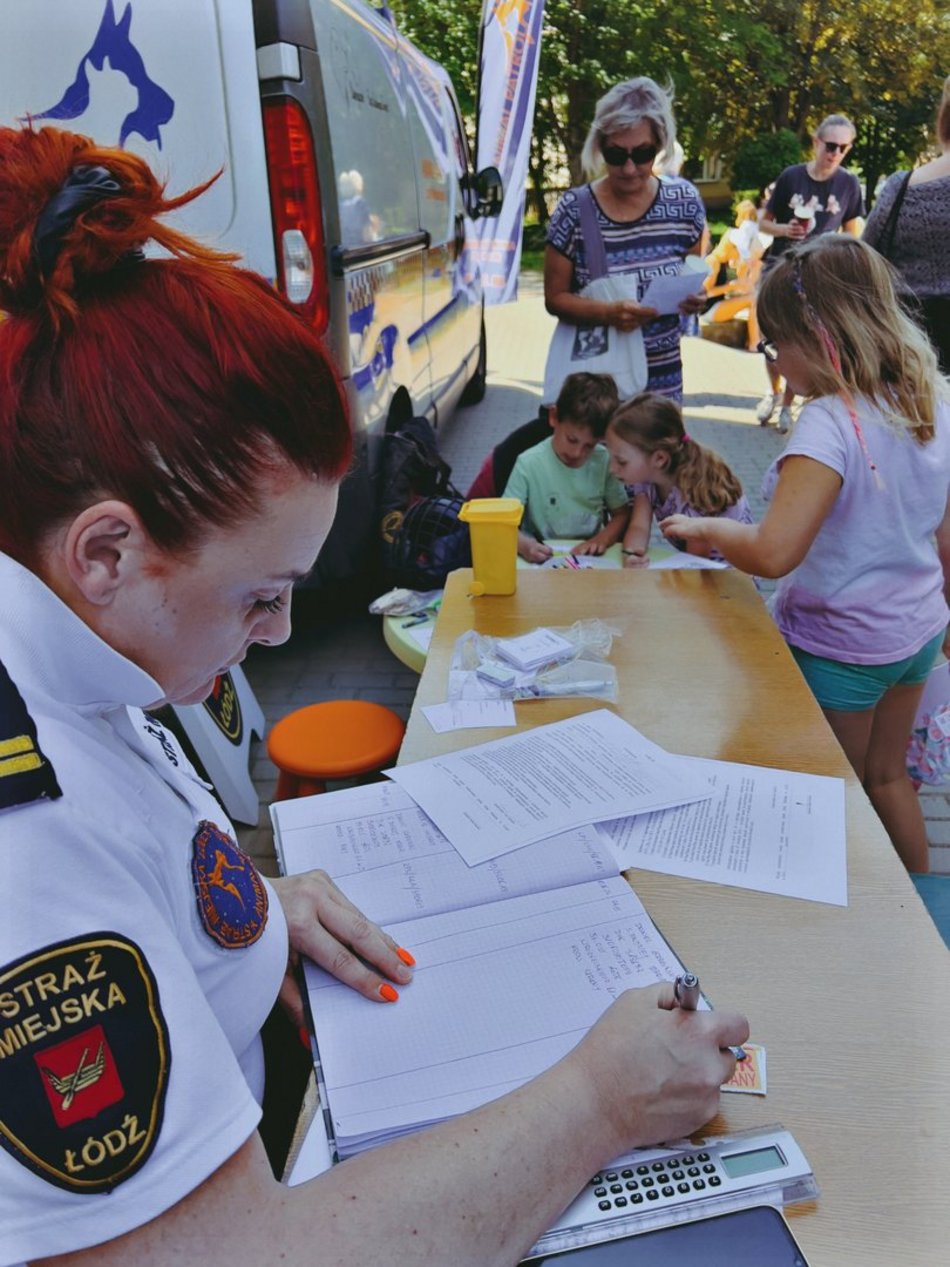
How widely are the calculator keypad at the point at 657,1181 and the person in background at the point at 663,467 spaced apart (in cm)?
211

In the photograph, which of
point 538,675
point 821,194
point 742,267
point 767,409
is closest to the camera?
point 538,675

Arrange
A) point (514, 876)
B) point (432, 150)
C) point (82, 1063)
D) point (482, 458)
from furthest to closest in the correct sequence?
point (482, 458) → point (432, 150) → point (514, 876) → point (82, 1063)

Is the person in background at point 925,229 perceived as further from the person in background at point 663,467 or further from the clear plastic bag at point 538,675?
the clear plastic bag at point 538,675

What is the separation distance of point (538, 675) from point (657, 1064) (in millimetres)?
974

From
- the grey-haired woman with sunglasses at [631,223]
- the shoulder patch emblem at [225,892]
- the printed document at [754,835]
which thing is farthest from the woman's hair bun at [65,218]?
the grey-haired woman with sunglasses at [631,223]

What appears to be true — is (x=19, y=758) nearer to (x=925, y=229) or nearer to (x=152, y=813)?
(x=152, y=813)

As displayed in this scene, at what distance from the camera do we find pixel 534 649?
1840 millimetres

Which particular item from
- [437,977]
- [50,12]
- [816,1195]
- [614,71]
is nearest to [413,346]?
[50,12]

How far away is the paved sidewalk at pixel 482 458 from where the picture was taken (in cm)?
322

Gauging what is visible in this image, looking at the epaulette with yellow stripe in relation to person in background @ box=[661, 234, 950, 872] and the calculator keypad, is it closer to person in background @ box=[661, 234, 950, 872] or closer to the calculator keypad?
the calculator keypad

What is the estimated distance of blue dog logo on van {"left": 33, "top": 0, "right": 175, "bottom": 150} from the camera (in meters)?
2.62

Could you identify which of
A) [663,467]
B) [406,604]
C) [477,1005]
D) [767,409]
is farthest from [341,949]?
[767,409]

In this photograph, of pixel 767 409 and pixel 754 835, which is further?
pixel 767 409

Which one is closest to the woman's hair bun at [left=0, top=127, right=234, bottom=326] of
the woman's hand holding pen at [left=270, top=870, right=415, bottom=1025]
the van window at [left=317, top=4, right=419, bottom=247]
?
the woman's hand holding pen at [left=270, top=870, right=415, bottom=1025]
